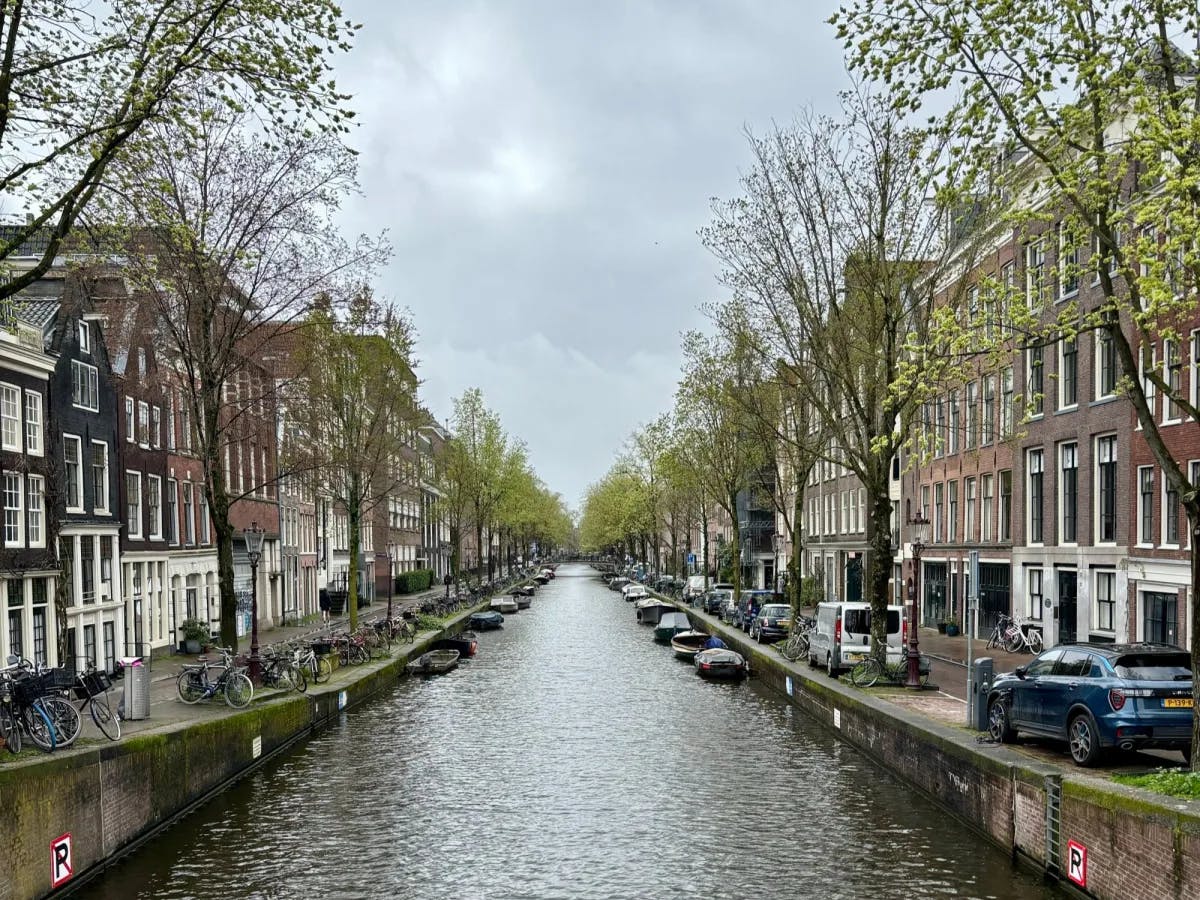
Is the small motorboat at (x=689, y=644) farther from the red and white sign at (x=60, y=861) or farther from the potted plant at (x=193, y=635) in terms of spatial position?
the red and white sign at (x=60, y=861)

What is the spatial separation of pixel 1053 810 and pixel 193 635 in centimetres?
3586

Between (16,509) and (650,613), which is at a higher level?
(16,509)

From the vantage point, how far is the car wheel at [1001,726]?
20.1 meters

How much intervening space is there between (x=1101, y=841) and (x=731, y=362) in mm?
37489

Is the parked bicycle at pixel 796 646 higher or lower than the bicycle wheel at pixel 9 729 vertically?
lower

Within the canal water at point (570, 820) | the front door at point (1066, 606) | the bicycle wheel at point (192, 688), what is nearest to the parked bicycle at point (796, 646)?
the canal water at point (570, 820)

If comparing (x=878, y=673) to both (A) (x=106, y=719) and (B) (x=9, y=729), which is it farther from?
(B) (x=9, y=729)

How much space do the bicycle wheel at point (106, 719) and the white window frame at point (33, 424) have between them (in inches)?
590

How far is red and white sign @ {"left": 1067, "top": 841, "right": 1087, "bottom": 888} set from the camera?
14.9 m

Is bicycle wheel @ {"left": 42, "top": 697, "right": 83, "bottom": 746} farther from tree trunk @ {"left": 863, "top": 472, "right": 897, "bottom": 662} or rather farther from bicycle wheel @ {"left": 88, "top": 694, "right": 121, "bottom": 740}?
tree trunk @ {"left": 863, "top": 472, "right": 897, "bottom": 662}

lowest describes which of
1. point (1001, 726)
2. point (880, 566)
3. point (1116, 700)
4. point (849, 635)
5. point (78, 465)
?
point (849, 635)

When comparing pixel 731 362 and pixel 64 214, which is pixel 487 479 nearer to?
pixel 731 362

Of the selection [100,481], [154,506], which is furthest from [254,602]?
[154,506]

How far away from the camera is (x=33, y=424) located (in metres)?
33.0
